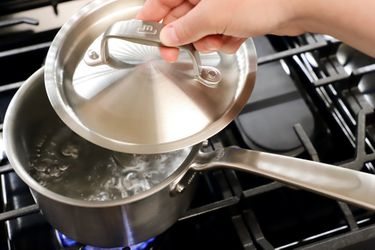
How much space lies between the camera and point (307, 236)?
0.59 m

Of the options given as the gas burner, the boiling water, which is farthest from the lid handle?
the gas burner

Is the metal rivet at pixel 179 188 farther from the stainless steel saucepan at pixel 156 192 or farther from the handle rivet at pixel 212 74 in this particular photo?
the handle rivet at pixel 212 74

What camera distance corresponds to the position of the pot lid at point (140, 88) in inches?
18.7

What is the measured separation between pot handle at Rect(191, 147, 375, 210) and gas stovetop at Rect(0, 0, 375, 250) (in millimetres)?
80

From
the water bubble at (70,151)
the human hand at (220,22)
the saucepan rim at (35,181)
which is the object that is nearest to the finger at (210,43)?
the human hand at (220,22)

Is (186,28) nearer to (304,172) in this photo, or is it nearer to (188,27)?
(188,27)

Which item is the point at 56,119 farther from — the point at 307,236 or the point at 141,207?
the point at 307,236

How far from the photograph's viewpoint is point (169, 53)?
49 cm

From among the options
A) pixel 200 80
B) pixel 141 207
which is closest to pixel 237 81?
pixel 200 80

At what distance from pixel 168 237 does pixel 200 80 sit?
0.69 feet

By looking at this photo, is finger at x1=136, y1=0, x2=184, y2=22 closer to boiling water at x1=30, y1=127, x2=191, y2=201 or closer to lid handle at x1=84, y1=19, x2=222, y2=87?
lid handle at x1=84, y1=19, x2=222, y2=87

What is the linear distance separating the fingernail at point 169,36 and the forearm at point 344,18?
14 cm

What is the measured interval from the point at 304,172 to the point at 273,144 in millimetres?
156

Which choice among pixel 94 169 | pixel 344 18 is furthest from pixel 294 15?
pixel 94 169
